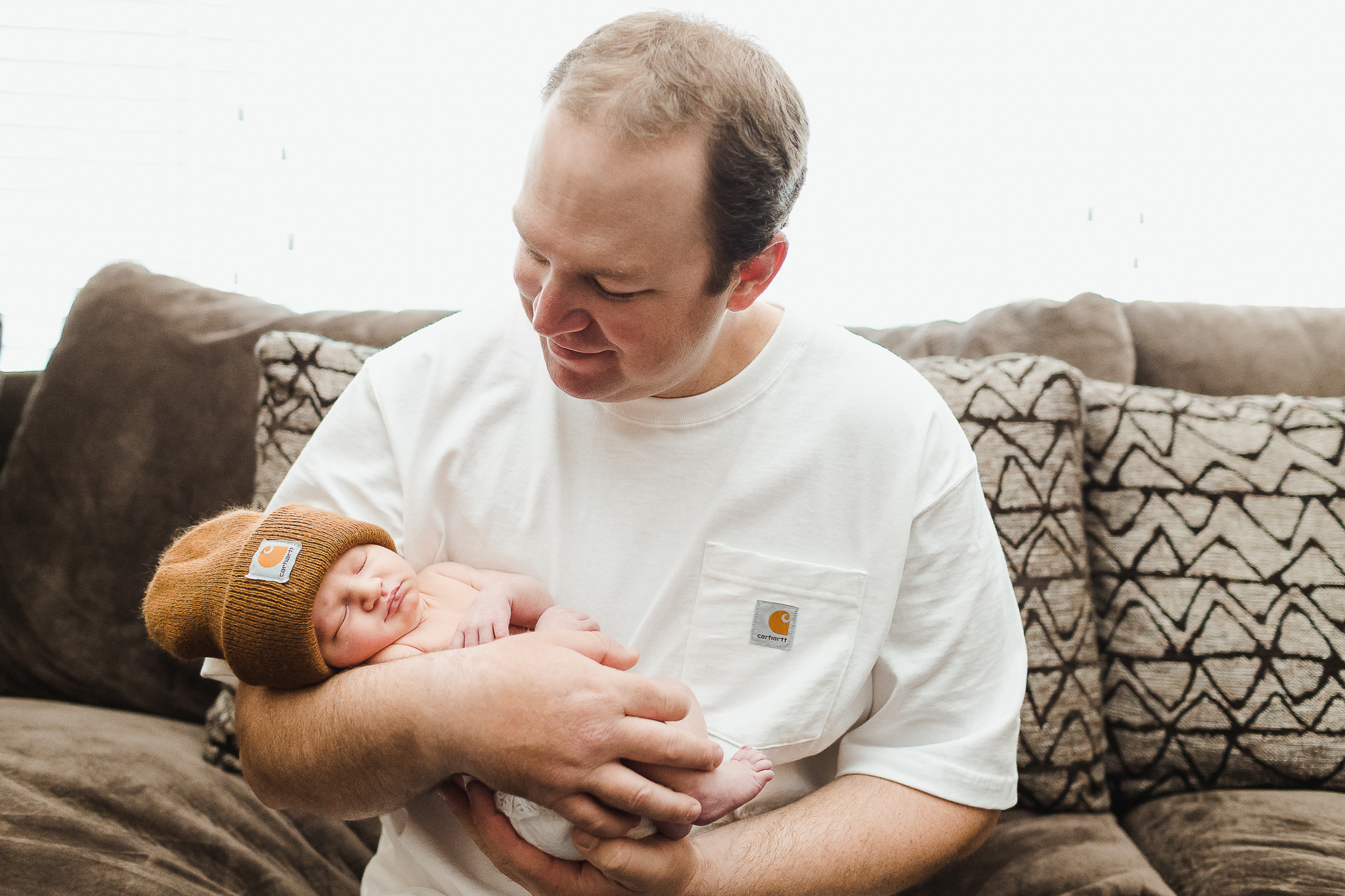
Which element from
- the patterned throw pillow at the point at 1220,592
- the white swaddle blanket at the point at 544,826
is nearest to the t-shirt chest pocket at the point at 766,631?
the white swaddle blanket at the point at 544,826

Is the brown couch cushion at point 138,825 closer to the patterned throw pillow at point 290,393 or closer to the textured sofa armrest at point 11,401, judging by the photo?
the patterned throw pillow at point 290,393

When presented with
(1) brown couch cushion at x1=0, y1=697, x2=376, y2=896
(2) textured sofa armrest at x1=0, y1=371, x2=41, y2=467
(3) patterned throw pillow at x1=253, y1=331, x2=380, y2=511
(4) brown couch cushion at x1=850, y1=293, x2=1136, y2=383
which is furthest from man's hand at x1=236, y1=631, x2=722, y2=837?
(2) textured sofa armrest at x1=0, y1=371, x2=41, y2=467

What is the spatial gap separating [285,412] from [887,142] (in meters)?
1.61

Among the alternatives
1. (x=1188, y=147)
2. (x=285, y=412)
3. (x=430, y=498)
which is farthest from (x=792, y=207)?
(x=1188, y=147)

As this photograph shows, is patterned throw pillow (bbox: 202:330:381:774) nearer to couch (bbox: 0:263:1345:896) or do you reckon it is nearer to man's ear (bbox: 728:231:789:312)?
couch (bbox: 0:263:1345:896)

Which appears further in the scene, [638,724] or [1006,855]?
[1006,855]

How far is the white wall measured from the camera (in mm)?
2145

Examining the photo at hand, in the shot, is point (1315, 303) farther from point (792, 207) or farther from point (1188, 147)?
point (792, 207)

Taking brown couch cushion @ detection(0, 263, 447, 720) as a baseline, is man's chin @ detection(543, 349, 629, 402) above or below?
above

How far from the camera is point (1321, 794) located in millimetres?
1409

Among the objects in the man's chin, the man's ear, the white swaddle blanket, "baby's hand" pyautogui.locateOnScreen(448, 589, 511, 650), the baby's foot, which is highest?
the man's ear

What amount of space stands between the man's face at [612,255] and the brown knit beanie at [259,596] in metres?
0.35

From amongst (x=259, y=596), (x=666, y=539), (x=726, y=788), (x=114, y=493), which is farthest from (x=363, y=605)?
(x=114, y=493)

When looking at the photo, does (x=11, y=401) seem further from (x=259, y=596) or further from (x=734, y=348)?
(x=734, y=348)
